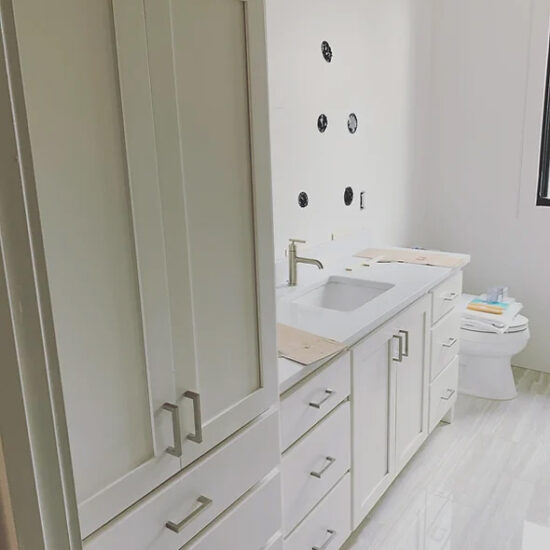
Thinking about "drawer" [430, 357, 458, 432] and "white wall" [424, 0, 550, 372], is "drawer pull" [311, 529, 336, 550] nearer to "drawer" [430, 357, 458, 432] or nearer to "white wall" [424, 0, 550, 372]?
"drawer" [430, 357, 458, 432]

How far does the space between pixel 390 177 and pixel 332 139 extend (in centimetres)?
69

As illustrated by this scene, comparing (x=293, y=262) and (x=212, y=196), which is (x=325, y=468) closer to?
(x=293, y=262)

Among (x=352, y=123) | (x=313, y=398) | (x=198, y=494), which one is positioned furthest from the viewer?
(x=352, y=123)

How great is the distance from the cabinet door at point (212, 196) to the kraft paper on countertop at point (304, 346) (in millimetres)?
275

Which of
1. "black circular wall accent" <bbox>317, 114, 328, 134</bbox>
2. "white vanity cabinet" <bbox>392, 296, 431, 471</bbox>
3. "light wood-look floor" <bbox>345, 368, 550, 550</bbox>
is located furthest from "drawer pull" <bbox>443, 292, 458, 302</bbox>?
"black circular wall accent" <bbox>317, 114, 328, 134</bbox>

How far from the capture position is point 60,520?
0.56 m

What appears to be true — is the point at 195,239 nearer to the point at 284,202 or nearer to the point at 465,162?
the point at 284,202

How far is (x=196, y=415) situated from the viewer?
1029mm

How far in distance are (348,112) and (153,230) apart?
201cm

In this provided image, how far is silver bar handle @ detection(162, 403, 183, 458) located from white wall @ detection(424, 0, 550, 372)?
286cm

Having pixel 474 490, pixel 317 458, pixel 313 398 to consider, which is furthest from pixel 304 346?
pixel 474 490

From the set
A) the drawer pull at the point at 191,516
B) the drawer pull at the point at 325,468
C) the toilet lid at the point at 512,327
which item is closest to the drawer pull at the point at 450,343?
the toilet lid at the point at 512,327

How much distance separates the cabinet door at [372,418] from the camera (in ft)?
5.91

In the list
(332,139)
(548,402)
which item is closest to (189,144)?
(332,139)
